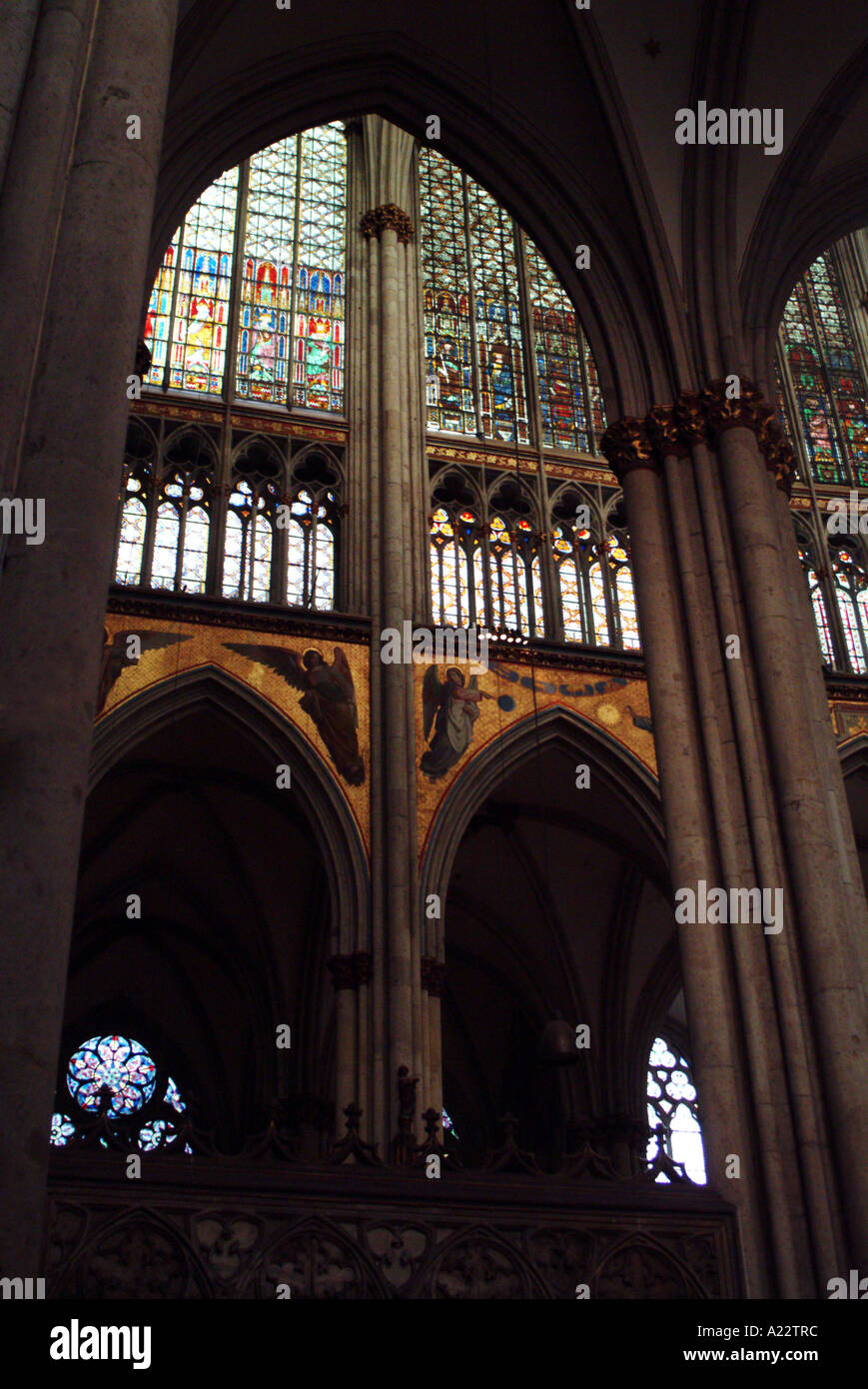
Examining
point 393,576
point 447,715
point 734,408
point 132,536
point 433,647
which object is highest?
point 132,536

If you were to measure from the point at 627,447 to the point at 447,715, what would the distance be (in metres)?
6.32

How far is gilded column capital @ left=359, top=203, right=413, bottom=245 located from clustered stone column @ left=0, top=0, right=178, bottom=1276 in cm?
1264

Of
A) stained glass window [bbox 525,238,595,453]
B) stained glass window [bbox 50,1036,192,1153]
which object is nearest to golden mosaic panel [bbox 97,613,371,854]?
stained glass window [bbox 525,238,595,453]

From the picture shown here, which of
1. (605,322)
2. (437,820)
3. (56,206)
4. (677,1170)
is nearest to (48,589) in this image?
(56,206)

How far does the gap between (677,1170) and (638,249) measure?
6.25m

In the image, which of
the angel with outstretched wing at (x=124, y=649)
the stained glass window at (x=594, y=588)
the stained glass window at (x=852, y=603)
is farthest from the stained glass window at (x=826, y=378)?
the angel with outstretched wing at (x=124, y=649)

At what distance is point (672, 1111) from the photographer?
19.4 metres

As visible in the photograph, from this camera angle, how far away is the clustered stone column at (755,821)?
22.2 ft

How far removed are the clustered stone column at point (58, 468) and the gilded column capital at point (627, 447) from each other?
13.5 feet

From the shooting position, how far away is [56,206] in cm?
516

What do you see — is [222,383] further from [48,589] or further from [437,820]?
[48,589]

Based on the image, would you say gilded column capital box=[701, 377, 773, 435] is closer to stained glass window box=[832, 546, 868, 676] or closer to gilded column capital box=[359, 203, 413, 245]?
stained glass window box=[832, 546, 868, 676]

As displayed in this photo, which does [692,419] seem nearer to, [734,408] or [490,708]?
[734,408]

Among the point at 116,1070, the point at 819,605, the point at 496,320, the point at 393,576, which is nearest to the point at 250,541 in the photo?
the point at 393,576
